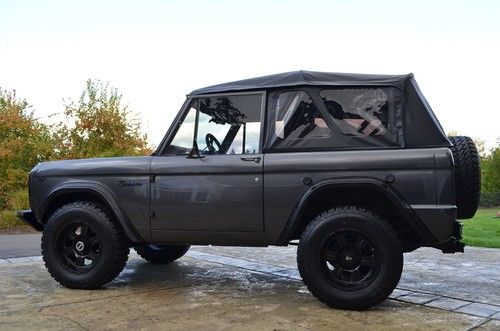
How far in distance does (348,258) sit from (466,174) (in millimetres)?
1210

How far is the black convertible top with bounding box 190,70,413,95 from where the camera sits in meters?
4.18

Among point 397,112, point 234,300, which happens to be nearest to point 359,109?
point 397,112

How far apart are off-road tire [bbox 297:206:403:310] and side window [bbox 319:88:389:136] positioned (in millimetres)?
698

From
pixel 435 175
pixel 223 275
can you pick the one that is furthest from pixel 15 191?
pixel 435 175

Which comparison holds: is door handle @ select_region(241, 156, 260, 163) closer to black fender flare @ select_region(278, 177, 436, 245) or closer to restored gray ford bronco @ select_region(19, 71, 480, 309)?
restored gray ford bronco @ select_region(19, 71, 480, 309)

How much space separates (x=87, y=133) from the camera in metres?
16.4

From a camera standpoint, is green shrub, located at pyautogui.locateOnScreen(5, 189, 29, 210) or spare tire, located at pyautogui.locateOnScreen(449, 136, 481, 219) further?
green shrub, located at pyautogui.locateOnScreen(5, 189, 29, 210)

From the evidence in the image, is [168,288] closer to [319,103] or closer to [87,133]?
[319,103]

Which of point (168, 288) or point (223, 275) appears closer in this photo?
point (168, 288)

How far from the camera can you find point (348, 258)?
4.02m

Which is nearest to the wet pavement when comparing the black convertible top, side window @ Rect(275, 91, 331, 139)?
side window @ Rect(275, 91, 331, 139)

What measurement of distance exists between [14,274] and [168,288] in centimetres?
205

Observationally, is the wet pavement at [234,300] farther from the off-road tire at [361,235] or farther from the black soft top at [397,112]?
the black soft top at [397,112]

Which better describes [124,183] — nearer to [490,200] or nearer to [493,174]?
[490,200]
